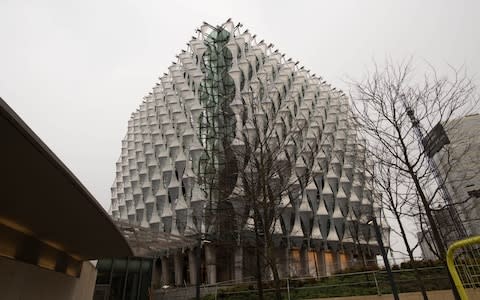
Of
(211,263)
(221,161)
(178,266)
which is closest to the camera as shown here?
(221,161)

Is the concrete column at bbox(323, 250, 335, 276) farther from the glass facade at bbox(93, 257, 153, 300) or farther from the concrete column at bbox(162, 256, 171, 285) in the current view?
the glass facade at bbox(93, 257, 153, 300)

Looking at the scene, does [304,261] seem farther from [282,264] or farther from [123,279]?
[123,279]

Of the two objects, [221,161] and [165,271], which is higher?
[221,161]

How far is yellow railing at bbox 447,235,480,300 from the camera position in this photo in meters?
3.07

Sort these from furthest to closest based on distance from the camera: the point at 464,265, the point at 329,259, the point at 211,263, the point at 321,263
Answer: the point at 329,259
the point at 321,263
the point at 211,263
the point at 464,265

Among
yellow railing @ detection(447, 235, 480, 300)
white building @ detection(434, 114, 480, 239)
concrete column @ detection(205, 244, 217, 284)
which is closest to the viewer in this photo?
yellow railing @ detection(447, 235, 480, 300)

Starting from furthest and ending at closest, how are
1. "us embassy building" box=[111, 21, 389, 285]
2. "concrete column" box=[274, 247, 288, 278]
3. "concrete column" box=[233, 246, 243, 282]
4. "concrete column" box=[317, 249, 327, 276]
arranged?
"concrete column" box=[317, 249, 327, 276]
"us embassy building" box=[111, 21, 389, 285]
"concrete column" box=[233, 246, 243, 282]
"concrete column" box=[274, 247, 288, 278]

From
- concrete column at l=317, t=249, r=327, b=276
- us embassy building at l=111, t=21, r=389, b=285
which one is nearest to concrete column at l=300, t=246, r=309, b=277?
us embassy building at l=111, t=21, r=389, b=285

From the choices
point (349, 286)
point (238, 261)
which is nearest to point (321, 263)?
point (238, 261)

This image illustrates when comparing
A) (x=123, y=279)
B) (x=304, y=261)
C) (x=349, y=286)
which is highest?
(x=304, y=261)

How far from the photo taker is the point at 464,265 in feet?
10.9

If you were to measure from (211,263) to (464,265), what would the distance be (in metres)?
31.2

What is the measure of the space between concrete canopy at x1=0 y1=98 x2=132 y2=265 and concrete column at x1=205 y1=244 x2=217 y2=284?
24466 mm

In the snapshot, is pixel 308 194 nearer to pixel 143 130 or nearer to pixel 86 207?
pixel 143 130
